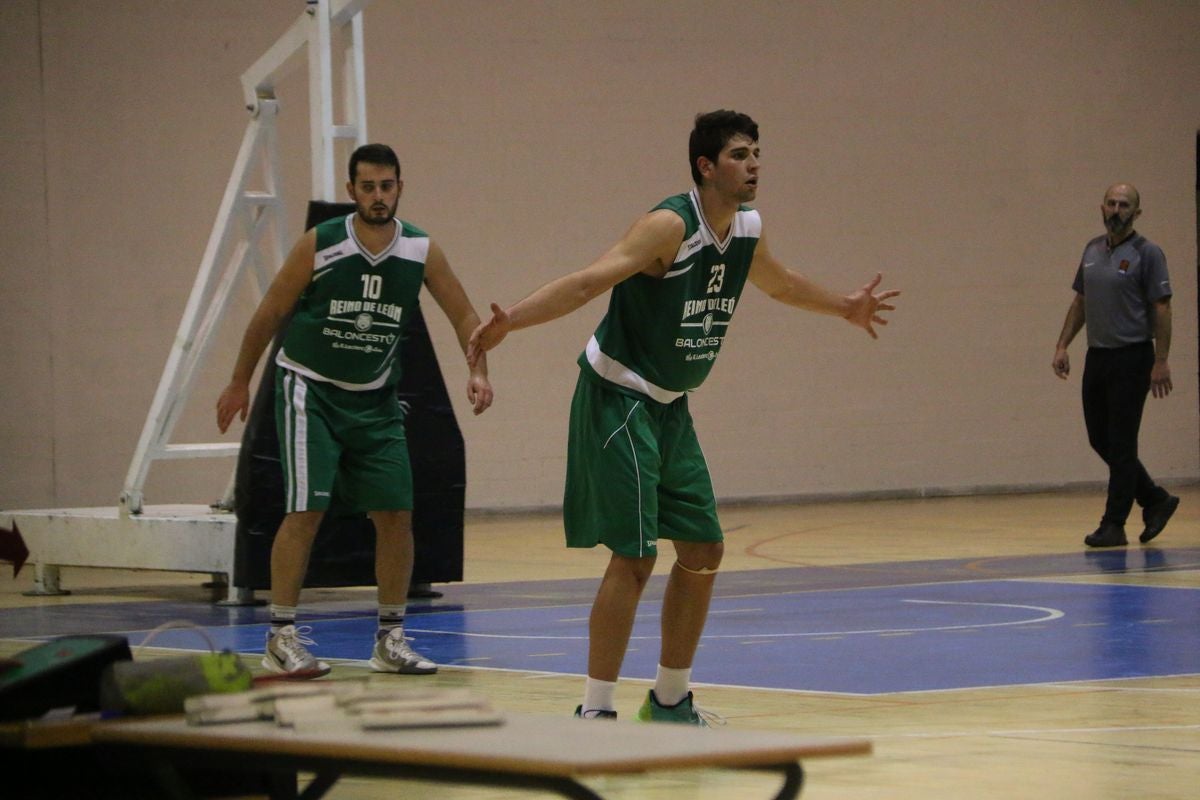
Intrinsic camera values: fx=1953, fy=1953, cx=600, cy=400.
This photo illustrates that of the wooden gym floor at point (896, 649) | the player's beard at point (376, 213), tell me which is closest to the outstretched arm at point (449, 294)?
the player's beard at point (376, 213)

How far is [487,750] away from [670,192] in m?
13.3

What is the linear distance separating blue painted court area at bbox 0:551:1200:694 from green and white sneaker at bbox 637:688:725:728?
0.91 meters

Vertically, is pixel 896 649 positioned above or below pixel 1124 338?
below

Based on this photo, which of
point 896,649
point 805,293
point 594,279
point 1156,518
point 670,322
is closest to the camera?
point 594,279

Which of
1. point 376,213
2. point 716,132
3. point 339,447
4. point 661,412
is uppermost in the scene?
point 716,132

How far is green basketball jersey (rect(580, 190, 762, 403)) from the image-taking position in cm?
547

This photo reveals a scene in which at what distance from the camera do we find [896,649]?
24.3 ft

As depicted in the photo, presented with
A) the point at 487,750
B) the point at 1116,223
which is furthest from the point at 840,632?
the point at 487,750

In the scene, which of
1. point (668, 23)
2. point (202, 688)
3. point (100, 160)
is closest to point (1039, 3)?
point (668, 23)

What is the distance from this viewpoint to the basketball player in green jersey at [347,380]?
705 centimetres

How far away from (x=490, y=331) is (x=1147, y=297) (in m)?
7.39

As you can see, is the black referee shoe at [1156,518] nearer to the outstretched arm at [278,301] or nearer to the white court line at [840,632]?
the white court line at [840,632]

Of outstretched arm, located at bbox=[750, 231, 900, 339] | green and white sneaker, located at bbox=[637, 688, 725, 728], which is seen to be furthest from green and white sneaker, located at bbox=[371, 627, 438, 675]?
outstretched arm, located at bbox=[750, 231, 900, 339]

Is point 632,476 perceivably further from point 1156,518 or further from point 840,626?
point 1156,518
